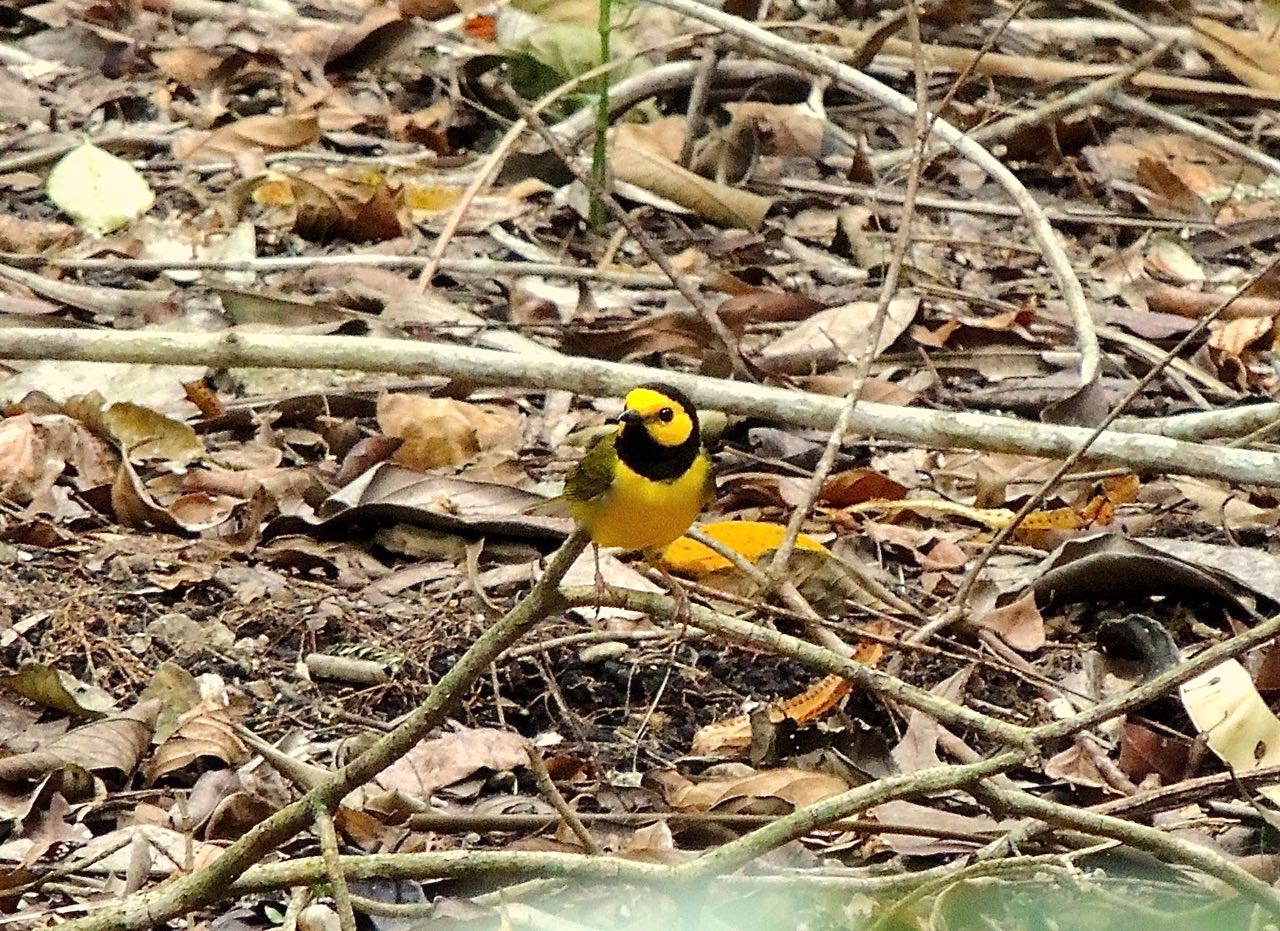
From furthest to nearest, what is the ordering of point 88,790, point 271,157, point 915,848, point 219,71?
1. point 219,71
2. point 271,157
3. point 88,790
4. point 915,848

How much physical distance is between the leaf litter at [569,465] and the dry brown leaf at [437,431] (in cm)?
1

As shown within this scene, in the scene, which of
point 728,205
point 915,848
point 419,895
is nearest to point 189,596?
point 419,895

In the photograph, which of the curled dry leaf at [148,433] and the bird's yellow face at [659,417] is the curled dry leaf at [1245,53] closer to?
the bird's yellow face at [659,417]

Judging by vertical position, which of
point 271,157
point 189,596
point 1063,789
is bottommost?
point 271,157

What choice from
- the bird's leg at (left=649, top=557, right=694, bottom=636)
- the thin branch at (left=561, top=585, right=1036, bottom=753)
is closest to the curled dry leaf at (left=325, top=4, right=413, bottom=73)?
the bird's leg at (left=649, top=557, right=694, bottom=636)

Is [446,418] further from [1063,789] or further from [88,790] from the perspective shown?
[1063,789]

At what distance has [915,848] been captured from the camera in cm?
304

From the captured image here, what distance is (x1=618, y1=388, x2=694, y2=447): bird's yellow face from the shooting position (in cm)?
358

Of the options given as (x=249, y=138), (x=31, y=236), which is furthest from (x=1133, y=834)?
(x=249, y=138)

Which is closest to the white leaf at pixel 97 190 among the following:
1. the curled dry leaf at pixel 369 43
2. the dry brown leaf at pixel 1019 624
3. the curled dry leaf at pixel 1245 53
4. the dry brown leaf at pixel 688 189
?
the curled dry leaf at pixel 369 43

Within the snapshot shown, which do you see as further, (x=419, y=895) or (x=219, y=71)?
(x=219, y=71)

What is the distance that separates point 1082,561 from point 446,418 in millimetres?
1895

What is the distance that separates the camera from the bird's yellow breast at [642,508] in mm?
3328

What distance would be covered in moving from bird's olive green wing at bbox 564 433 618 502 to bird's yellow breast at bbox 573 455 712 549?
0.05 ft
